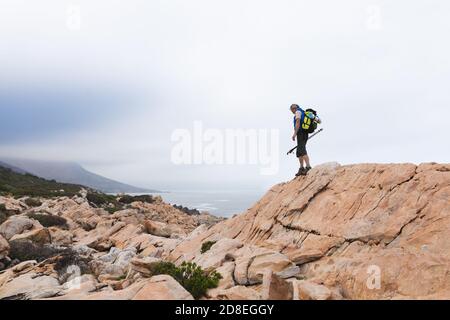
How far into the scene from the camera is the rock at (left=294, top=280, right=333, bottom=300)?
9.77 meters

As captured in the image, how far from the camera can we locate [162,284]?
10.4 metres

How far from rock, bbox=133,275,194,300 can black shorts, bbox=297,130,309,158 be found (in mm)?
8926

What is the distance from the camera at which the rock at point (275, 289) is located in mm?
10109

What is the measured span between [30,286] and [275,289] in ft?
30.1

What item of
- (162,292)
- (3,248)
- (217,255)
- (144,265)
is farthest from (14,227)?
(162,292)

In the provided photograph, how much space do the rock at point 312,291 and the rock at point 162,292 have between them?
9.61 feet

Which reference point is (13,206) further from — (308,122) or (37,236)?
(308,122)

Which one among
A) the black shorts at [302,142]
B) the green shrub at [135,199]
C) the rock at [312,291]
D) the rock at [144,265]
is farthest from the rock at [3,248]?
the green shrub at [135,199]

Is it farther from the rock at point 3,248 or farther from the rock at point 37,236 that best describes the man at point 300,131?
the rock at point 37,236

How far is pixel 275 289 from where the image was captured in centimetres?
1028

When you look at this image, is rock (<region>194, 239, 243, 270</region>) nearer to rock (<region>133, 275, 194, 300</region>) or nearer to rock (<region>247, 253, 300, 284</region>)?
rock (<region>247, 253, 300, 284</region>)
